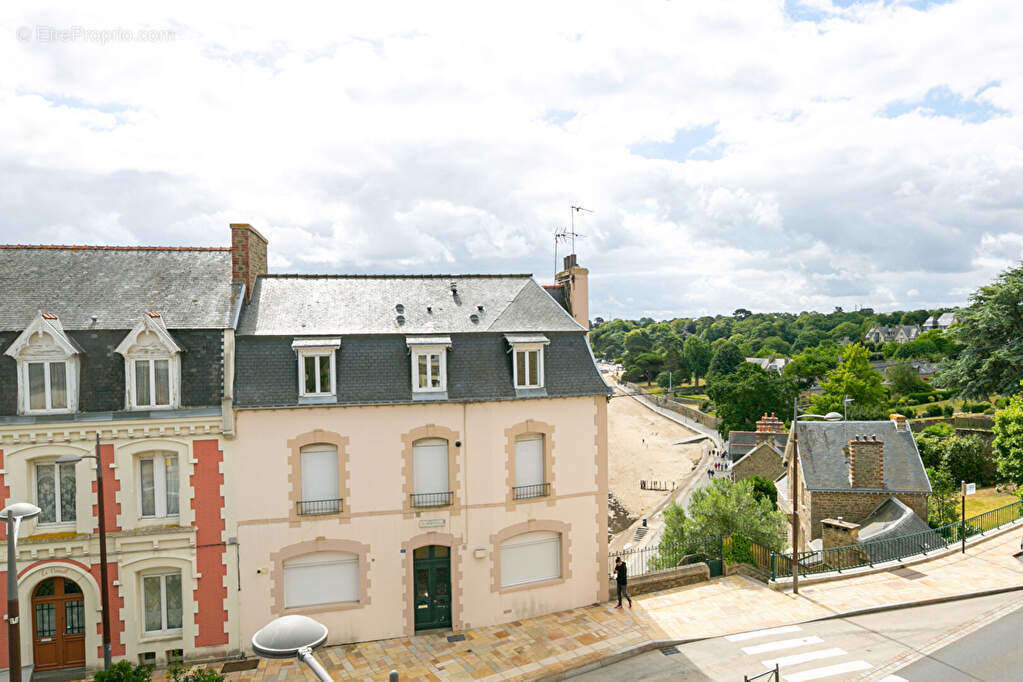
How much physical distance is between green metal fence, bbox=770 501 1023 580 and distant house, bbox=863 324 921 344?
5840 inches

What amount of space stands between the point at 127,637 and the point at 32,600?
8.65 feet

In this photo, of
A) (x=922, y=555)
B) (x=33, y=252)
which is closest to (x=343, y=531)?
(x=33, y=252)

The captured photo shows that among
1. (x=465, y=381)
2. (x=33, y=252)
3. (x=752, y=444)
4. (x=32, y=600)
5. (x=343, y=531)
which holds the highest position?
(x=33, y=252)

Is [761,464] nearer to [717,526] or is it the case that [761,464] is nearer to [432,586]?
[717,526]

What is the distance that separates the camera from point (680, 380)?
130 meters

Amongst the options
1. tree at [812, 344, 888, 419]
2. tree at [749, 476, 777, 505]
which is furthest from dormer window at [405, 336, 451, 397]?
tree at [812, 344, 888, 419]

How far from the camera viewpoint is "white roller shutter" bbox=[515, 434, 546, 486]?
19.2 metres

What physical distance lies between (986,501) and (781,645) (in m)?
28.1

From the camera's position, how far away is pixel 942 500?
33312mm

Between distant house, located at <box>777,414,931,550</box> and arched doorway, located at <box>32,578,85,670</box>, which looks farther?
distant house, located at <box>777,414,931,550</box>

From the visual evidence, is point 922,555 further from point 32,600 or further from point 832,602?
point 32,600

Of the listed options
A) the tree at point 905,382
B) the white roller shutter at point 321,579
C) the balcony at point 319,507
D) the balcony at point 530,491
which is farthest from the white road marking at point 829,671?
the tree at point 905,382

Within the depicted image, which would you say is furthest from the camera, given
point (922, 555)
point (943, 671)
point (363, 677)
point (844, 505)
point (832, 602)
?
point (844, 505)

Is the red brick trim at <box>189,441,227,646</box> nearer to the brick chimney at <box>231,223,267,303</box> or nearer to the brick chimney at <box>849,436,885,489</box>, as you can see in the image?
the brick chimney at <box>231,223,267,303</box>
